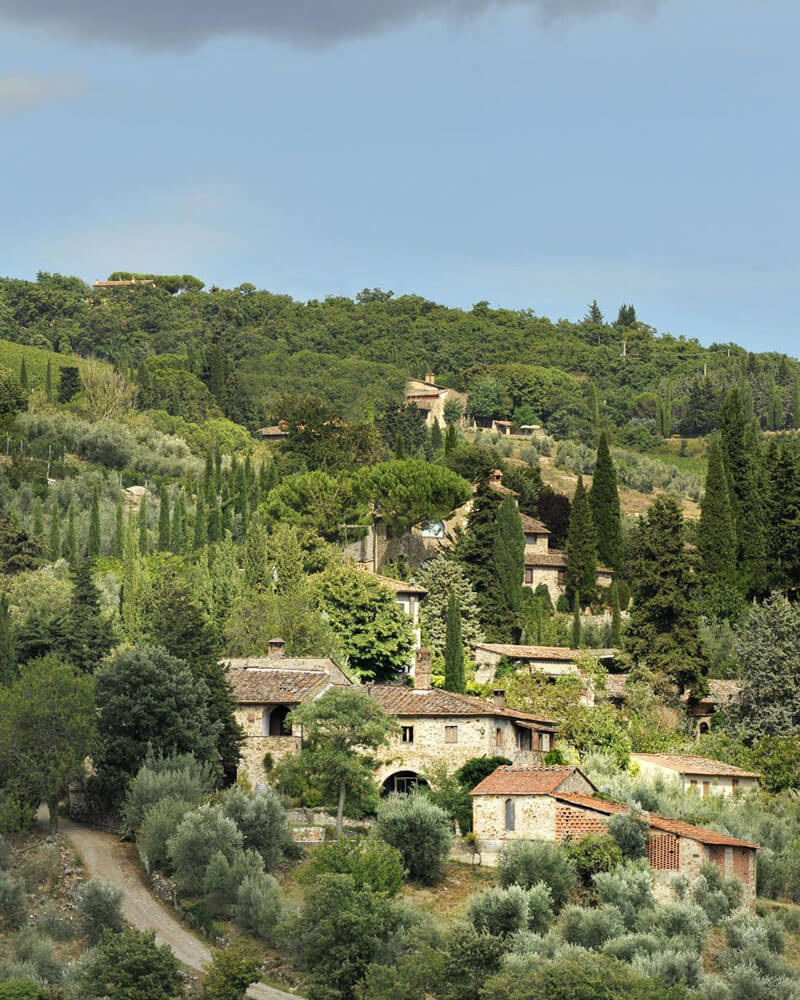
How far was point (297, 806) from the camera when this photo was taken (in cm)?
5484

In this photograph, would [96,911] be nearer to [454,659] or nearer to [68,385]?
[454,659]

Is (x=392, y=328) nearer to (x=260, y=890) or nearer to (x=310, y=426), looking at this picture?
→ (x=310, y=426)

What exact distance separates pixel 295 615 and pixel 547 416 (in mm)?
80101

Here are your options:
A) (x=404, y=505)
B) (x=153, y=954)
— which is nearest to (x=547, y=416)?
(x=404, y=505)

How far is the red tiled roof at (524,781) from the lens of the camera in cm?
5247

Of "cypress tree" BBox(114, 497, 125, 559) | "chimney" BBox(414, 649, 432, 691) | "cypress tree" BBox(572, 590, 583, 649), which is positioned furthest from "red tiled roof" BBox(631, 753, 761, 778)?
"cypress tree" BBox(114, 497, 125, 559)

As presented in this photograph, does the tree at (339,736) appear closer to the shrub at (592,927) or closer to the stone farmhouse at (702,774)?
the shrub at (592,927)

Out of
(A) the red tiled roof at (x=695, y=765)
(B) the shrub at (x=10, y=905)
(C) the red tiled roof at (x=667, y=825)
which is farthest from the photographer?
(A) the red tiled roof at (x=695, y=765)

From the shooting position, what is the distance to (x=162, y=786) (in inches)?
2031

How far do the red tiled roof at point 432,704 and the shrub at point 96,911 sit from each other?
1303cm

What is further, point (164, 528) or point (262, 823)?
point (164, 528)

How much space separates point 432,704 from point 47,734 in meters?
12.9

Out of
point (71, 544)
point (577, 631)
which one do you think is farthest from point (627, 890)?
point (71, 544)

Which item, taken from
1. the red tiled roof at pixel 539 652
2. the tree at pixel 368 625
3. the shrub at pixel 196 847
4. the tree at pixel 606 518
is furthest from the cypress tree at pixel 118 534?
the shrub at pixel 196 847
